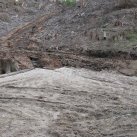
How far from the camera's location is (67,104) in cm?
927

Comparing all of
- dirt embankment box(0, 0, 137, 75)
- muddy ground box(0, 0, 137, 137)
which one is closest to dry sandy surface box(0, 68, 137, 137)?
muddy ground box(0, 0, 137, 137)

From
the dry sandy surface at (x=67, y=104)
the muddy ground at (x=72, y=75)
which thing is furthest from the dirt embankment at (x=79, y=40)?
the dry sandy surface at (x=67, y=104)

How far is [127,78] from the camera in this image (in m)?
11.0

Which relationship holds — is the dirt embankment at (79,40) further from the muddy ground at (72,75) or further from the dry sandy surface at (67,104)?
the dry sandy surface at (67,104)

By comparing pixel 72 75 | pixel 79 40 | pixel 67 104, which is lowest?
pixel 67 104

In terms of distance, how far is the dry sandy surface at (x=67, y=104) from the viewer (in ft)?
26.4

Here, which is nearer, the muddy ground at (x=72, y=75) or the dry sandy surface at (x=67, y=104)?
the dry sandy surface at (x=67, y=104)

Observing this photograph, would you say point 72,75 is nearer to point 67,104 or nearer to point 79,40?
point 67,104

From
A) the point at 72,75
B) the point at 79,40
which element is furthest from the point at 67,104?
the point at 79,40

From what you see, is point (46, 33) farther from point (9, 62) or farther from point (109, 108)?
point (109, 108)

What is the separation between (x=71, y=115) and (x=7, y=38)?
26.3ft

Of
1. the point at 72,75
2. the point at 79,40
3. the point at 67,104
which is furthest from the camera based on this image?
the point at 79,40

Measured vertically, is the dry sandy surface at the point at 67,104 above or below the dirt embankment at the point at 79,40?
below

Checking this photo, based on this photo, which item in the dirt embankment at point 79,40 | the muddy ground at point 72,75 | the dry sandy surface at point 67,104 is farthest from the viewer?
the dirt embankment at point 79,40
